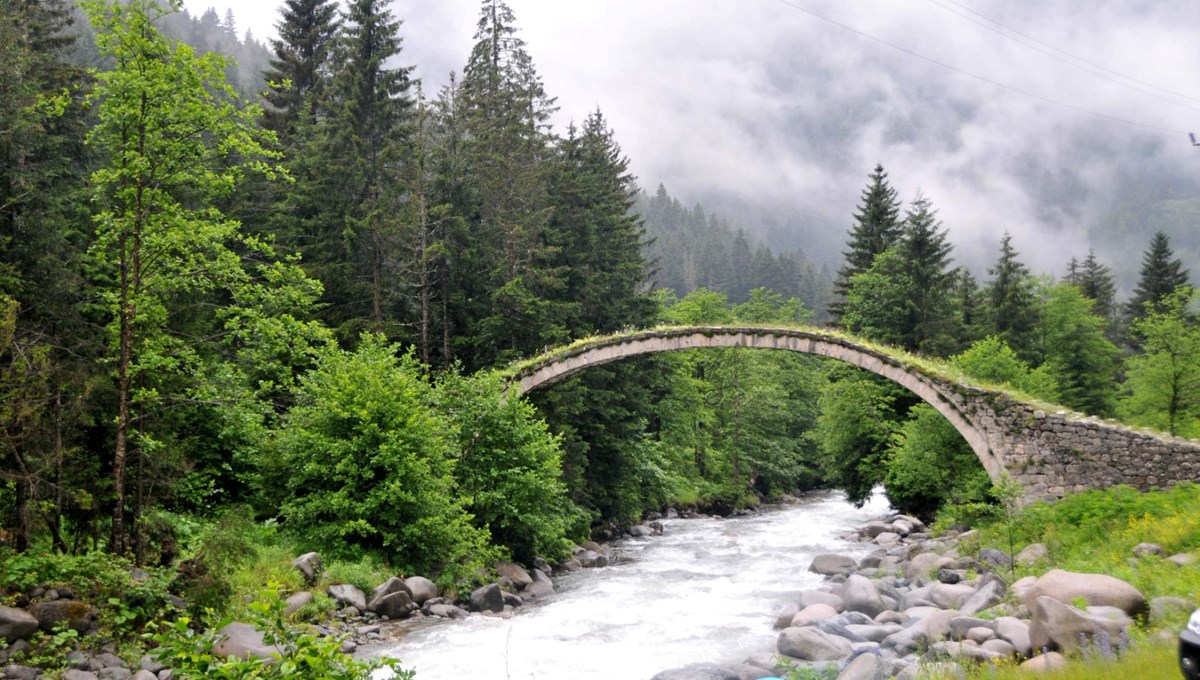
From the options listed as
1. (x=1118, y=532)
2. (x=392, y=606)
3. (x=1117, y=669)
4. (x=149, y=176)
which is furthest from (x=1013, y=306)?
(x=149, y=176)

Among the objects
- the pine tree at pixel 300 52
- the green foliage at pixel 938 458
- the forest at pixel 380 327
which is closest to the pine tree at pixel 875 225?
the forest at pixel 380 327

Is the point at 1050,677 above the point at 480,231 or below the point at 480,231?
below

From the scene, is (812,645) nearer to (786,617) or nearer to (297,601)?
(786,617)

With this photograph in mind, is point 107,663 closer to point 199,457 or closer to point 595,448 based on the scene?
point 199,457

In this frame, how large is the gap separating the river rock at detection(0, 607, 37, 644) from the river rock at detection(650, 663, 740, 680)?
6804mm

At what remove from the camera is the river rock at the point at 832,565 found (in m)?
18.1

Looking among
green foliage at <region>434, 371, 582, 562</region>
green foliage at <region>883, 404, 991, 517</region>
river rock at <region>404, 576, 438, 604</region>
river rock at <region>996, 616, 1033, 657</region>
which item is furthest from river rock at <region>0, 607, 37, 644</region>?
green foliage at <region>883, 404, 991, 517</region>

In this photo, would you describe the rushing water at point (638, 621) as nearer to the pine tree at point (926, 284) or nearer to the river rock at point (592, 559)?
the river rock at point (592, 559)

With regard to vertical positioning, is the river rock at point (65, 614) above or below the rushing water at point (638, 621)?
above

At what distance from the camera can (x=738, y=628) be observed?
13219mm

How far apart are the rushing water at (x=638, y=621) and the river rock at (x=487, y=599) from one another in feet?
1.59

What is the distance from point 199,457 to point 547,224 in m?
16.1

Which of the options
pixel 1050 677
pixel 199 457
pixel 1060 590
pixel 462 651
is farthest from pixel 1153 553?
pixel 199 457

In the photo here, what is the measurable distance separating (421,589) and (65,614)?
6.19 m
